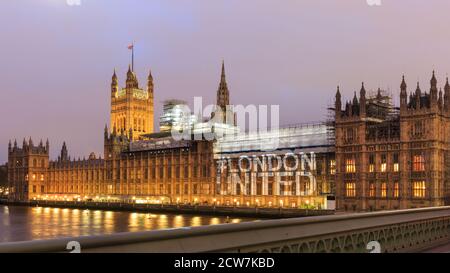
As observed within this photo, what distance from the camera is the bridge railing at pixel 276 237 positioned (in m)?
13.3

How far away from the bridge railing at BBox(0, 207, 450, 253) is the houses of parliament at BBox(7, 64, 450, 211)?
4952 centimetres

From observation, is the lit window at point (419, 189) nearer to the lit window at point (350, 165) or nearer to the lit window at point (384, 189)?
the lit window at point (384, 189)

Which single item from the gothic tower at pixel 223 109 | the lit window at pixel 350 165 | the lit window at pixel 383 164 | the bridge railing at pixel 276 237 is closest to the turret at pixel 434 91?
the lit window at pixel 383 164

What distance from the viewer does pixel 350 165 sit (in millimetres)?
87938

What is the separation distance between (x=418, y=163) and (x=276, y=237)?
66.2 metres

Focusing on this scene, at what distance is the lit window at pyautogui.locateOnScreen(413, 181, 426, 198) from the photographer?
78.8m

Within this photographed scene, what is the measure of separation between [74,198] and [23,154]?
29338 mm

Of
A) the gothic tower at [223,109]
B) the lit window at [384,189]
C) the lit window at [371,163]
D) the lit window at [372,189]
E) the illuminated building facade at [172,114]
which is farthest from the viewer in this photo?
the illuminated building facade at [172,114]

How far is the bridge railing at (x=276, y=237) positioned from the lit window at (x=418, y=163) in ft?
159

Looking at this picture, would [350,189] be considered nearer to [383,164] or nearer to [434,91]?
[383,164]

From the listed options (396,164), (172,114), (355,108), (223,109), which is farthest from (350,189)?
(172,114)

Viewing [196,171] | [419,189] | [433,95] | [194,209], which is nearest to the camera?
[433,95]
